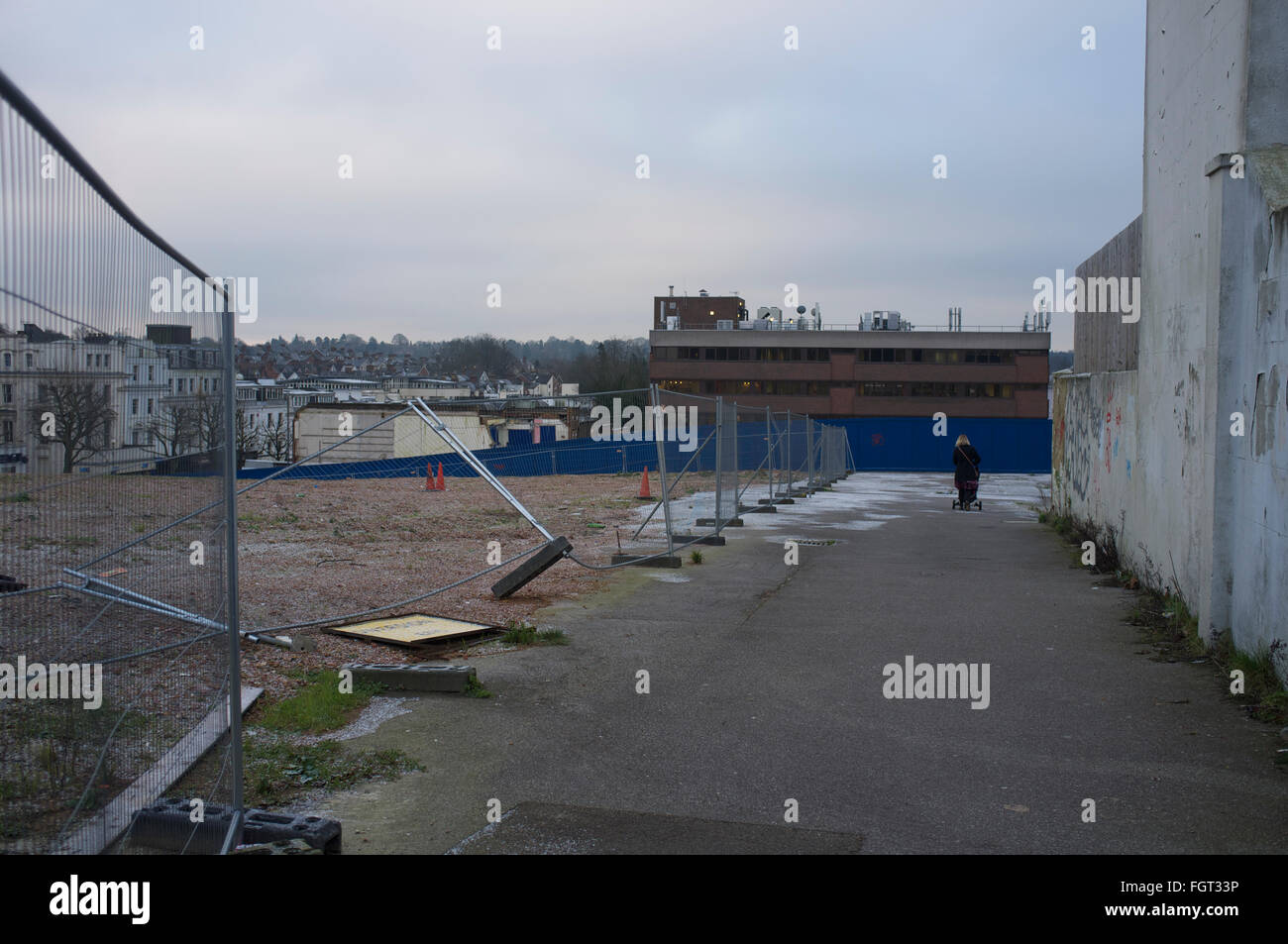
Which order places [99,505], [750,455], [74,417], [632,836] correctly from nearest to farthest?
[74,417], [99,505], [632,836], [750,455]

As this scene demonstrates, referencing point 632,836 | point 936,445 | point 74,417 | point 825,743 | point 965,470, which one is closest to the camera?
point 74,417

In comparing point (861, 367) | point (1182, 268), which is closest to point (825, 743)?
point (1182, 268)

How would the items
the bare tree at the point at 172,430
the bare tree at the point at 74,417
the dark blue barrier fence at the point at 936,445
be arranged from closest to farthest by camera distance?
the bare tree at the point at 74,417, the bare tree at the point at 172,430, the dark blue barrier fence at the point at 936,445

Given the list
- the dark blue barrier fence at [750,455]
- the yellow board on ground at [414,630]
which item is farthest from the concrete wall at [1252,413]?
the dark blue barrier fence at [750,455]

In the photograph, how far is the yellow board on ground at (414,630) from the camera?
8.87m

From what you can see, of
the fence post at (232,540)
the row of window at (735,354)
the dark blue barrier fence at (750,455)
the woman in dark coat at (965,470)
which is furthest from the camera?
the row of window at (735,354)

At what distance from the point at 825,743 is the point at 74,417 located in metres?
4.79

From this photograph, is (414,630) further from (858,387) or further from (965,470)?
(858,387)

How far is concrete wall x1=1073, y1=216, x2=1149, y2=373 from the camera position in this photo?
1352 centimetres

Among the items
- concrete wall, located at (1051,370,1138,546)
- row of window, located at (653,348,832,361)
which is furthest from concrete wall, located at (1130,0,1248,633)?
row of window, located at (653,348,832,361)

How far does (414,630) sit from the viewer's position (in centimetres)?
920

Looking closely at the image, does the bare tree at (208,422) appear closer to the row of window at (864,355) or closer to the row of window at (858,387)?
the row of window at (858,387)

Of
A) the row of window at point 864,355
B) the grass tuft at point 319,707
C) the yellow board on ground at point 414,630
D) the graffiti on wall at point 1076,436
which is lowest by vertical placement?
the grass tuft at point 319,707

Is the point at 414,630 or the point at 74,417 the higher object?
the point at 74,417
